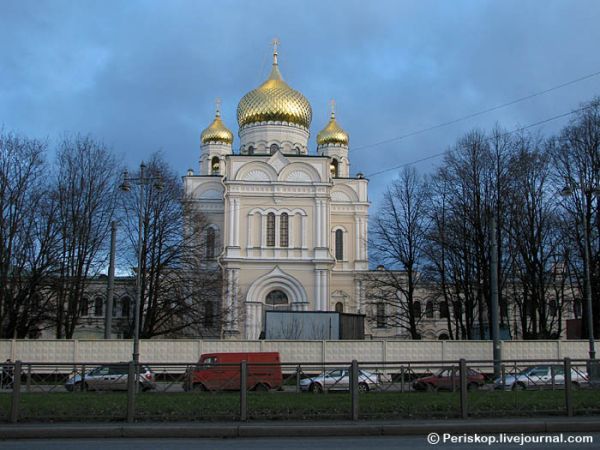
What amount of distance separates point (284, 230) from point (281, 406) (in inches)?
1322

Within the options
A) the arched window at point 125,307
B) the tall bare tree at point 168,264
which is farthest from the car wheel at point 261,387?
the arched window at point 125,307

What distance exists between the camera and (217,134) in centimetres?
5997

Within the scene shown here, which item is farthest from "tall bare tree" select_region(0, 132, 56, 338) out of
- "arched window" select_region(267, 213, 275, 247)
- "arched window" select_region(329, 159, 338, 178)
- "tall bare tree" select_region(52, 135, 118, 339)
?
"arched window" select_region(329, 159, 338, 178)

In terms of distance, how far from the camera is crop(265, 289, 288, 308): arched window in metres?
46.1

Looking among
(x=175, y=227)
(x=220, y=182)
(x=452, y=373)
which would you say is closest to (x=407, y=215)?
(x=175, y=227)

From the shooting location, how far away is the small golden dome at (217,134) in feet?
197

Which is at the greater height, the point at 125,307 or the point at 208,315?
the point at 125,307

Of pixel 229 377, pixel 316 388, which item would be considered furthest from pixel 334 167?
pixel 229 377

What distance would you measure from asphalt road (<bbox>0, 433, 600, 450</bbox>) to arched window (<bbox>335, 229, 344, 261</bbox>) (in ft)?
132

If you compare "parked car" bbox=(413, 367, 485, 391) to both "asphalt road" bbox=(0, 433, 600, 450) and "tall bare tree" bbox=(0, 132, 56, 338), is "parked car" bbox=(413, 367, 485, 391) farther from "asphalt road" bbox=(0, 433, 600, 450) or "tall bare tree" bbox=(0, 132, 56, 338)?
"tall bare tree" bbox=(0, 132, 56, 338)

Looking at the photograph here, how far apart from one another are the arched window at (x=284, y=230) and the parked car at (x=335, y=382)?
3162cm

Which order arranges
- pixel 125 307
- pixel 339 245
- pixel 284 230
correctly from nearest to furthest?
pixel 284 230 → pixel 125 307 → pixel 339 245

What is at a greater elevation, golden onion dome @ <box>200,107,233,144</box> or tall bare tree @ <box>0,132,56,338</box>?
golden onion dome @ <box>200,107,233,144</box>

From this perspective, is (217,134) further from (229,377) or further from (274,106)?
(229,377)
